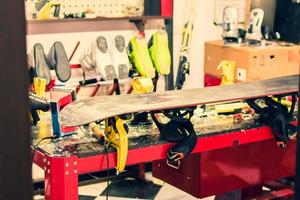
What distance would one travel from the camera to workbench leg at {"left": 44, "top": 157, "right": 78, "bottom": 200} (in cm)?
Result: 190

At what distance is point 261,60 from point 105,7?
3.96 ft

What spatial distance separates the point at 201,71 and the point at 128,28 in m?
0.78

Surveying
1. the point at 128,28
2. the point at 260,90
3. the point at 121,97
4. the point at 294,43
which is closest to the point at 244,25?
the point at 294,43

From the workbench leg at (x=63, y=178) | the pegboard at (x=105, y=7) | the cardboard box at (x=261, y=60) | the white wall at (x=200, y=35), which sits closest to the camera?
the workbench leg at (x=63, y=178)

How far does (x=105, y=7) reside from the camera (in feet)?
12.3

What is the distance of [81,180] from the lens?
372 cm

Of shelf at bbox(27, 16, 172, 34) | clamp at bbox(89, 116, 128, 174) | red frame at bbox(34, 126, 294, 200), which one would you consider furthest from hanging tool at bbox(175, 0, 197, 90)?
clamp at bbox(89, 116, 128, 174)

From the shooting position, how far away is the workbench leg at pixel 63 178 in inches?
74.7

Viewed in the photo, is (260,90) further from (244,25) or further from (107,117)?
(244,25)

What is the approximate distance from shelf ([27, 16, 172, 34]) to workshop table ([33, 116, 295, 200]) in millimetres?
1431

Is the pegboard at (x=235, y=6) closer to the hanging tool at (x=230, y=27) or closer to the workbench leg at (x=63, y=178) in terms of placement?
the hanging tool at (x=230, y=27)

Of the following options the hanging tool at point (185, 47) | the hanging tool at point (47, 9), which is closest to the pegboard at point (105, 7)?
the hanging tool at point (47, 9)

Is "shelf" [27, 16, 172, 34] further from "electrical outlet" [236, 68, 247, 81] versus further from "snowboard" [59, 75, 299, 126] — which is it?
"snowboard" [59, 75, 299, 126]

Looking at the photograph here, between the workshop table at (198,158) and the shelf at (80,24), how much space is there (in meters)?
1.43
